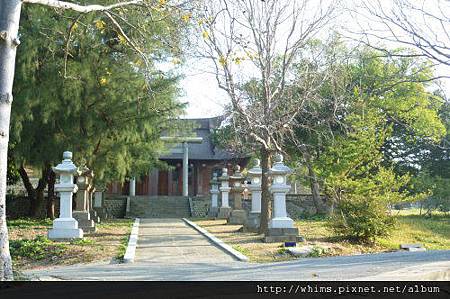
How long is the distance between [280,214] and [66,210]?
5566mm

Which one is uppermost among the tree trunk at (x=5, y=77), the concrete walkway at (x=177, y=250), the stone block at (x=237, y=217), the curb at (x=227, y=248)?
the tree trunk at (x=5, y=77)

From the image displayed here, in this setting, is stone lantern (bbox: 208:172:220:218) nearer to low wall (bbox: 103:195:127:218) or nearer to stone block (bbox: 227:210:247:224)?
stone block (bbox: 227:210:247:224)

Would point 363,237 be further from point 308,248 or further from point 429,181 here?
point 429,181

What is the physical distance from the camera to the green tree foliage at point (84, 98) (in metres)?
14.4

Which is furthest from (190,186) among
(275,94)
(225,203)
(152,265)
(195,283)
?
(195,283)

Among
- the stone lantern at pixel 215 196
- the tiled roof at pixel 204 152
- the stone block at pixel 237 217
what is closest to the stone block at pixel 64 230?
the stone block at pixel 237 217

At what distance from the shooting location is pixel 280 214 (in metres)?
12.0

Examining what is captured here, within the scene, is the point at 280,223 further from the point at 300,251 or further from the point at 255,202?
the point at 255,202

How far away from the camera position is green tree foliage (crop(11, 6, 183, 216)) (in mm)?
14406

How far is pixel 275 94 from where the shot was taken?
1365 cm

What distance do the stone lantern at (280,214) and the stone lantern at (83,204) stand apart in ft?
18.8

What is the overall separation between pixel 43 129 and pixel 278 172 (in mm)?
8549

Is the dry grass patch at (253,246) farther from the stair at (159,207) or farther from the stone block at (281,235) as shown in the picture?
the stair at (159,207)

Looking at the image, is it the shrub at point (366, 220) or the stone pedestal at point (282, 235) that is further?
the shrub at point (366, 220)
